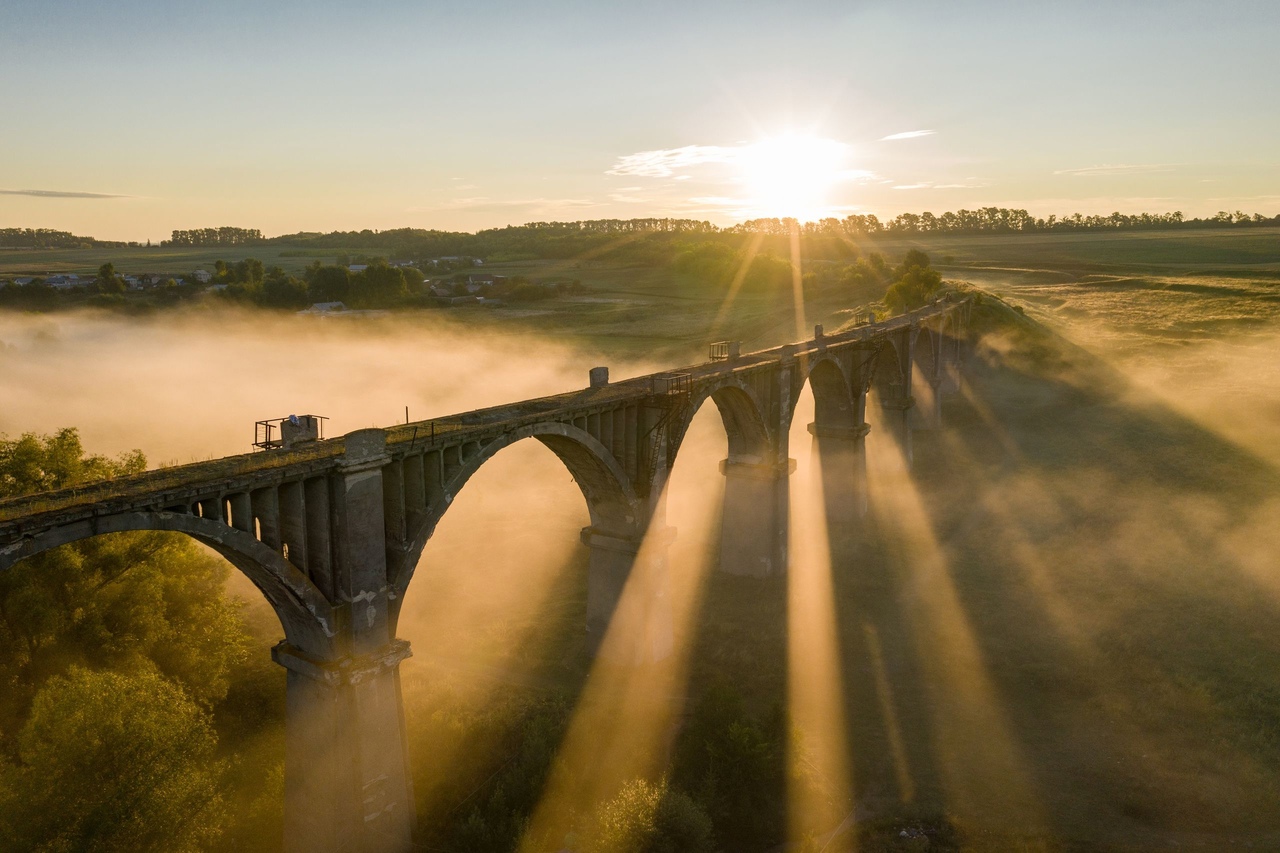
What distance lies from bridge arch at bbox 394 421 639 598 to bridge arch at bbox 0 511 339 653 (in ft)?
8.31

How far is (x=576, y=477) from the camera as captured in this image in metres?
34.2

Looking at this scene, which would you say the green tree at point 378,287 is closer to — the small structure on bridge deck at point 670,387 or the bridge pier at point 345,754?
the small structure on bridge deck at point 670,387

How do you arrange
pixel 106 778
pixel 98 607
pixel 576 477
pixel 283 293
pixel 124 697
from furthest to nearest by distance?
1. pixel 283 293
2. pixel 576 477
3. pixel 98 607
4. pixel 124 697
5. pixel 106 778

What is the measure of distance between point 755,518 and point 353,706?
25757mm

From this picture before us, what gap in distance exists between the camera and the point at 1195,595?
40.2 metres

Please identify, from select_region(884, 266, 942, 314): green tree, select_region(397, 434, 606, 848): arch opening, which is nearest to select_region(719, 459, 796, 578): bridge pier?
select_region(397, 434, 606, 848): arch opening

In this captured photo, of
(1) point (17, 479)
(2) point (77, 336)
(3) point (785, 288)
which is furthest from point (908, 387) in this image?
(2) point (77, 336)

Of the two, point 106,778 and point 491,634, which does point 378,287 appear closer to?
point 491,634

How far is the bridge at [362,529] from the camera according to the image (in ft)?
61.9

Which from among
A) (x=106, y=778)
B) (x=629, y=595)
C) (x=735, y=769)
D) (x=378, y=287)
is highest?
(x=378, y=287)

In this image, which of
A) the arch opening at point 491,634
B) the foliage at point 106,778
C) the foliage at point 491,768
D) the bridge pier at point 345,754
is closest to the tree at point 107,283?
the arch opening at point 491,634

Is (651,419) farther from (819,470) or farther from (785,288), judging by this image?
(785,288)

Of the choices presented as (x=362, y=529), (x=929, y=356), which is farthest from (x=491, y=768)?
(x=929, y=356)

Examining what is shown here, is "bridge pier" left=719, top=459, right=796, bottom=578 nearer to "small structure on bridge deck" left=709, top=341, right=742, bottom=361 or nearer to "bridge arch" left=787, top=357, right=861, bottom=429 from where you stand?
"small structure on bridge deck" left=709, top=341, right=742, bottom=361
